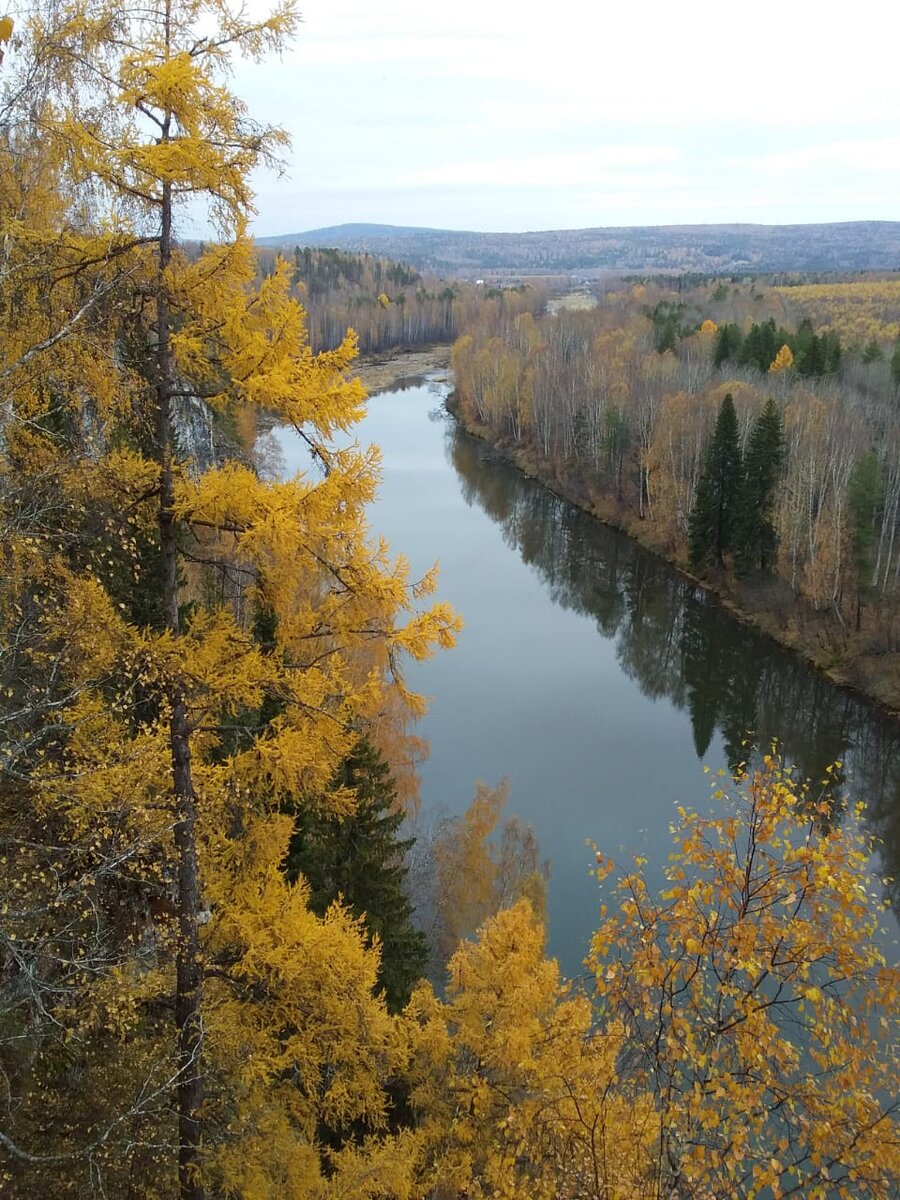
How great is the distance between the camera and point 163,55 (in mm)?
4648

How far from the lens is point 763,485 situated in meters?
31.4

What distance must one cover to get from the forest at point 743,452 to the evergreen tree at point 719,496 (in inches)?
2.3

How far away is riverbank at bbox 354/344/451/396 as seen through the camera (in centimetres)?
8066

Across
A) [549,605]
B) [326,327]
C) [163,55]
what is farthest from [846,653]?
[326,327]

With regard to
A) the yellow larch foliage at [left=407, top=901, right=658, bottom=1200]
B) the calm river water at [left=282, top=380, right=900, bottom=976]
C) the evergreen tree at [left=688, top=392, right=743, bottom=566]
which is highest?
the evergreen tree at [left=688, top=392, right=743, bottom=566]

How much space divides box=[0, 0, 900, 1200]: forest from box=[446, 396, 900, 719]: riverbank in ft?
71.3

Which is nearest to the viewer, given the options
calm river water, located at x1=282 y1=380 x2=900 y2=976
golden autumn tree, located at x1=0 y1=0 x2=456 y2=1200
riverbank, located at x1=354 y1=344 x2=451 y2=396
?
golden autumn tree, located at x1=0 y1=0 x2=456 y2=1200

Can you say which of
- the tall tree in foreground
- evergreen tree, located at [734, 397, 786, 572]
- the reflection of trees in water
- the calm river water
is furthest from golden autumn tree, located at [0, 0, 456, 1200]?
evergreen tree, located at [734, 397, 786, 572]

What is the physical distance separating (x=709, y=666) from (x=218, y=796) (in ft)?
81.5

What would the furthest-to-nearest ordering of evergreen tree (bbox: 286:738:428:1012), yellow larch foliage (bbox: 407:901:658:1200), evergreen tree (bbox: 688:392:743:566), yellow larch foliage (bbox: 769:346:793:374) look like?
yellow larch foliage (bbox: 769:346:793:374), evergreen tree (bbox: 688:392:743:566), evergreen tree (bbox: 286:738:428:1012), yellow larch foliage (bbox: 407:901:658:1200)

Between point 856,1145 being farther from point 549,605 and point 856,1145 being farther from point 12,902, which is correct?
point 549,605

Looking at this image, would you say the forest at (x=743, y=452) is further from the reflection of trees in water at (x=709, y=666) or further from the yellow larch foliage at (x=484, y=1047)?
the yellow larch foliage at (x=484, y=1047)

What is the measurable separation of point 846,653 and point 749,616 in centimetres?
456

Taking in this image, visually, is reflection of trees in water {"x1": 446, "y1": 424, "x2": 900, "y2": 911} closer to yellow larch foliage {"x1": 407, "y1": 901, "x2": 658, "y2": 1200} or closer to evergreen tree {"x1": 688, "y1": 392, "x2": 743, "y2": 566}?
evergreen tree {"x1": 688, "y1": 392, "x2": 743, "y2": 566}
